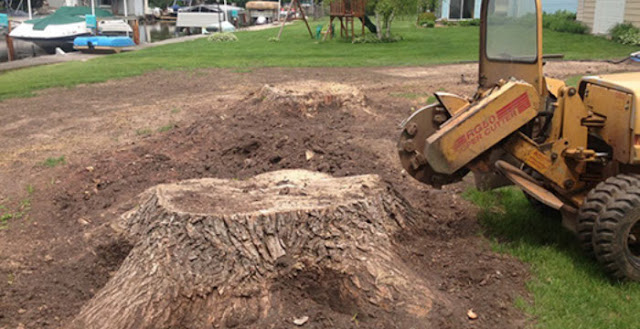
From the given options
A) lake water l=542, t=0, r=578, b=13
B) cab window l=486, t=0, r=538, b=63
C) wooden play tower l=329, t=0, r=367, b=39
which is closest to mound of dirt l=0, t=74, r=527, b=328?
cab window l=486, t=0, r=538, b=63

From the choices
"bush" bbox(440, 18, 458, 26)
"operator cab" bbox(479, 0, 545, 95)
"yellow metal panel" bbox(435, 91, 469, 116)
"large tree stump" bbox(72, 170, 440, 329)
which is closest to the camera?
"large tree stump" bbox(72, 170, 440, 329)

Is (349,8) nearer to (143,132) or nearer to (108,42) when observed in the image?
(108,42)

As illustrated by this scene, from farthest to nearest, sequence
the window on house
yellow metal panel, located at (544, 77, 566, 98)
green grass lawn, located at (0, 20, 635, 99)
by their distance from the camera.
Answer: the window on house, green grass lawn, located at (0, 20, 635, 99), yellow metal panel, located at (544, 77, 566, 98)

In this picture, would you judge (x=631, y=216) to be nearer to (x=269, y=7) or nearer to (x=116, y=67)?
(x=116, y=67)

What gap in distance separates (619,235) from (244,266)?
280cm

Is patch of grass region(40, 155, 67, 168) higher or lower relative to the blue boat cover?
lower

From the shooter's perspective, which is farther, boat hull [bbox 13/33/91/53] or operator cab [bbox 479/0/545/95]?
boat hull [bbox 13/33/91/53]

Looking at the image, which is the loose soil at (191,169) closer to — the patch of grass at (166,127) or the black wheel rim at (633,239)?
the patch of grass at (166,127)

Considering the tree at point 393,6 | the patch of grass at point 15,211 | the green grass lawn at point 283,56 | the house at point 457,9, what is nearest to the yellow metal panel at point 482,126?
the patch of grass at point 15,211

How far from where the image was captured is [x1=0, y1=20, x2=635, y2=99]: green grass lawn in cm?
1791

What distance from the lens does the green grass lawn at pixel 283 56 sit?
1791cm

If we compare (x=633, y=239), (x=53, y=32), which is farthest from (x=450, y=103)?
(x=53, y=32)

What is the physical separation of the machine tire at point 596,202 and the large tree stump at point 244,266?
1368 mm

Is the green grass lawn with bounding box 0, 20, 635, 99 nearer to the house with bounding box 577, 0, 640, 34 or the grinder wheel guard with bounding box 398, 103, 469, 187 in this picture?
the house with bounding box 577, 0, 640, 34
